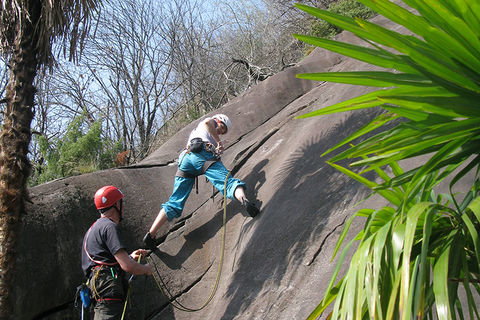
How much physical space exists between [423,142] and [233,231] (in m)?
4.55

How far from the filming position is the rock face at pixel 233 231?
518 centimetres

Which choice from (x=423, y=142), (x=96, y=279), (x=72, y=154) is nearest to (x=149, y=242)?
(x=96, y=279)

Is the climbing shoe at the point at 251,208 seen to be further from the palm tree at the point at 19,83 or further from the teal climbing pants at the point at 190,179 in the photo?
the palm tree at the point at 19,83

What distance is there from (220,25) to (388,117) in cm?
1630

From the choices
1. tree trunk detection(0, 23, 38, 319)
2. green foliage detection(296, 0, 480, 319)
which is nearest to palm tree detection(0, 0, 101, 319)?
tree trunk detection(0, 23, 38, 319)

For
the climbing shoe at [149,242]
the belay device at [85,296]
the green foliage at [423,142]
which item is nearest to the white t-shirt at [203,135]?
the climbing shoe at [149,242]

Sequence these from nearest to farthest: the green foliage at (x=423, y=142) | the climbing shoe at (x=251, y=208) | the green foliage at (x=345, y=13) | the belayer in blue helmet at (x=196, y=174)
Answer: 1. the green foliage at (x=423, y=142)
2. the climbing shoe at (x=251, y=208)
3. the belayer in blue helmet at (x=196, y=174)
4. the green foliage at (x=345, y=13)

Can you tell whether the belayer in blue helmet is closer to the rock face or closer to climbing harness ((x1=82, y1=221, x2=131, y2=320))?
the rock face

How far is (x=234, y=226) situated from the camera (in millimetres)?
6719

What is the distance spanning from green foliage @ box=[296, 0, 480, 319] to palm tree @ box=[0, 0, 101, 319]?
13.3ft

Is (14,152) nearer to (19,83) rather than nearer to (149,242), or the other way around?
(19,83)

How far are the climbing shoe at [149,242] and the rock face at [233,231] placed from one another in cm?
17

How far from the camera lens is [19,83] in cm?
564

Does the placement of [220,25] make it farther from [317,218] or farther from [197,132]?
[317,218]
